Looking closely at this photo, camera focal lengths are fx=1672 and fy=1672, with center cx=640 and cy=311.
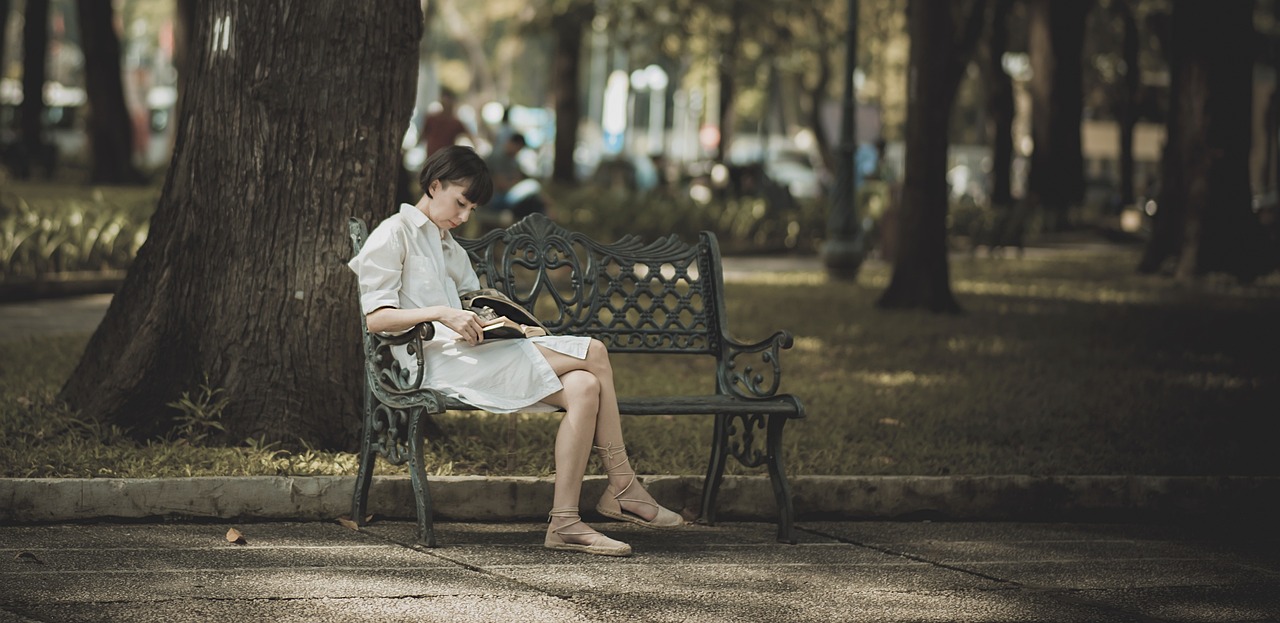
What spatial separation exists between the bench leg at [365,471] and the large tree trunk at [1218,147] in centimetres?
1488

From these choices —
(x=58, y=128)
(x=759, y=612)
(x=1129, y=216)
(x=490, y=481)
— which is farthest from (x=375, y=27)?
(x=58, y=128)

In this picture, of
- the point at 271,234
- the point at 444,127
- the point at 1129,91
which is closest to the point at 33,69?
the point at 444,127

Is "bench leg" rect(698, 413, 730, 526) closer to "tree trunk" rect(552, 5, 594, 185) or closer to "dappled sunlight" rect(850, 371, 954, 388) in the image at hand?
"dappled sunlight" rect(850, 371, 954, 388)

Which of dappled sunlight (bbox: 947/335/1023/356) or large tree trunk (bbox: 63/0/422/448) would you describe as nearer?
large tree trunk (bbox: 63/0/422/448)

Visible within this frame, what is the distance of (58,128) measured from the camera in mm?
52312

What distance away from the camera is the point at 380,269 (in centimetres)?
579

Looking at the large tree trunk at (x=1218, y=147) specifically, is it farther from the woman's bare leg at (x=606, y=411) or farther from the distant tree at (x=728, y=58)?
the woman's bare leg at (x=606, y=411)

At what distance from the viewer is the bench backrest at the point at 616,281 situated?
6711 millimetres

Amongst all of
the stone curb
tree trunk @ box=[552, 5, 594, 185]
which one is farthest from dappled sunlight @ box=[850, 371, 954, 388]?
tree trunk @ box=[552, 5, 594, 185]

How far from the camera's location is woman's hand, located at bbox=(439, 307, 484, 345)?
18.6 feet

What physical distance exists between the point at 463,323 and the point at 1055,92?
2525 cm

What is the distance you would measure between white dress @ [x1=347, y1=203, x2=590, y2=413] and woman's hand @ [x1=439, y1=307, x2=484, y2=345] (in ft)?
0.67

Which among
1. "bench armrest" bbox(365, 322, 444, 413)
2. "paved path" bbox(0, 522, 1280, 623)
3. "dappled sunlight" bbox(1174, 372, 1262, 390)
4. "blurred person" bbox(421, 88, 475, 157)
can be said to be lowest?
"paved path" bbox(0, 522, 1280, 623)

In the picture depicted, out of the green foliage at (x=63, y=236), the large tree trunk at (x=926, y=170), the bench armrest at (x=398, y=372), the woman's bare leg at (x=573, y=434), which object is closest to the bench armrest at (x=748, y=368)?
the woman's bare leg at (x=573, y=434)
